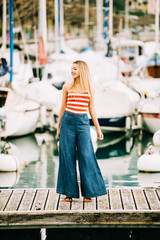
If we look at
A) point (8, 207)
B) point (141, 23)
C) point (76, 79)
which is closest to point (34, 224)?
point (8, 207)

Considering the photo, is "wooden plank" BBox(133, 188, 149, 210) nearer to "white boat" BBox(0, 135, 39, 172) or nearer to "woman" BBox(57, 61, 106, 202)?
"woman" BBox(57, 61, 106, 202)

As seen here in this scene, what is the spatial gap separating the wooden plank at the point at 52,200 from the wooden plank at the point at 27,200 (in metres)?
0.21

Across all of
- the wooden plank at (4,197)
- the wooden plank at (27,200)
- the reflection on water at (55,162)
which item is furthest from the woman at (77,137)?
the reflection on water at (55,162)

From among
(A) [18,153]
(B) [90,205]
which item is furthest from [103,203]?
(A) [18,153]

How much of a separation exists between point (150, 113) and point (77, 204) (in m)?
7.32

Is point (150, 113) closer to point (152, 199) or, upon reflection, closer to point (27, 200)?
point (152, 199)

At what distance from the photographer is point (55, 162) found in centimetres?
1066

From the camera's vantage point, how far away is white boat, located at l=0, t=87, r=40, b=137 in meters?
12.3

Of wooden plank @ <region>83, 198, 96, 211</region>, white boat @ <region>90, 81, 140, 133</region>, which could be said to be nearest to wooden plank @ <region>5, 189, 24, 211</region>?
wooden plank @ <region>83, 198, 96, 211</region>

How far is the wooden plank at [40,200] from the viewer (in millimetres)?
5926

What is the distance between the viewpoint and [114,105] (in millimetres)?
13250

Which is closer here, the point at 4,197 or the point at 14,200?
the point at 14,200

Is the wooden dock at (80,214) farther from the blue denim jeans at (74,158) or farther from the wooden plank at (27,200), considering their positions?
the blue denim jeans at (74,158)

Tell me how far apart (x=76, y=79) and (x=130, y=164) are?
493 centimetres
